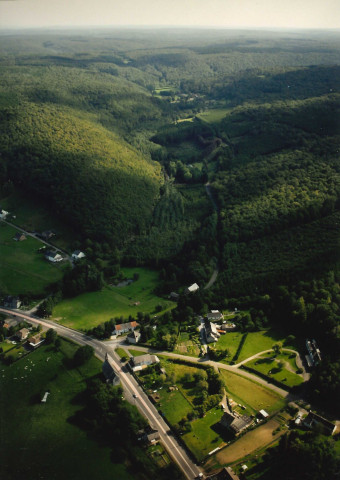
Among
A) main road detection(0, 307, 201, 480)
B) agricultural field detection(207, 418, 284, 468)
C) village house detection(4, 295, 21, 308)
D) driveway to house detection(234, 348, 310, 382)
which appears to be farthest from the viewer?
village house detection(4, 295, 21, 308)

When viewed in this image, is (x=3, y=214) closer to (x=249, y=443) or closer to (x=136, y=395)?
(x=136, y=395)

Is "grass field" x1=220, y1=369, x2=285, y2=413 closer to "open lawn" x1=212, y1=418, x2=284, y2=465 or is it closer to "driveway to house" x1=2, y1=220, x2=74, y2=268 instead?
"open lawn" x1=212, y1=418, x2=284, y2=465

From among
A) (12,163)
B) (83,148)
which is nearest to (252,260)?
(83,148)

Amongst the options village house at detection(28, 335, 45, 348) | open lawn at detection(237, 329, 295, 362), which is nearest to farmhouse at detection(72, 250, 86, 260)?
village house at detection(28, 335, 45, 348)

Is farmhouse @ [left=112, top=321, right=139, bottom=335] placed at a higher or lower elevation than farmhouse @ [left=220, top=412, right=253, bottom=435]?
lower

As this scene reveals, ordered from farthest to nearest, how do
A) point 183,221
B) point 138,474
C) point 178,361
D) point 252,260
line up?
point 183,221 < point 252,260 < point 178,361 < point 138,474

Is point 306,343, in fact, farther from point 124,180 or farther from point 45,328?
point 124,180
